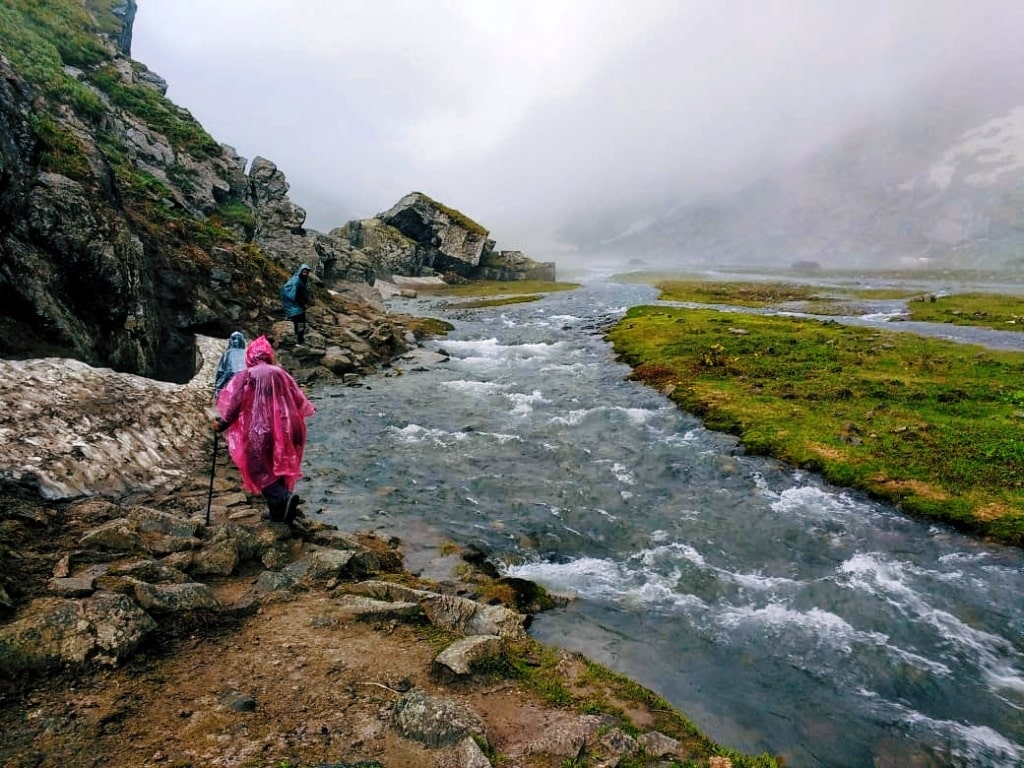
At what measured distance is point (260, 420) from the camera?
1043 cm

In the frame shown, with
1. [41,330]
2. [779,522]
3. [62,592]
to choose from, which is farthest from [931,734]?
[41,330]

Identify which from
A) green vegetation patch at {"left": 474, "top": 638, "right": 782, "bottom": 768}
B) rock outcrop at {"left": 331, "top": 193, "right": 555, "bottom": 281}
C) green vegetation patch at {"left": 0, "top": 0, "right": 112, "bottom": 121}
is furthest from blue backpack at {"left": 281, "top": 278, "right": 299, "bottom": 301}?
rock outcrop at {"left": 331, "top": 193, "right": 555, "bottom": 281}

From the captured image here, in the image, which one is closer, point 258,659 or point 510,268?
point 258,659

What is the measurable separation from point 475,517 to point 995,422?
19469 mm

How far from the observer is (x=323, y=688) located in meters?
6.70

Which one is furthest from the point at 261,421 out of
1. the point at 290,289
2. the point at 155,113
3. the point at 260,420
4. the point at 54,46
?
the point at 54,46

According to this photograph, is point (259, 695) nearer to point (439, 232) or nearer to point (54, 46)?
point (54, 46)

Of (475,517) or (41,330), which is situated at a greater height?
(41,330)

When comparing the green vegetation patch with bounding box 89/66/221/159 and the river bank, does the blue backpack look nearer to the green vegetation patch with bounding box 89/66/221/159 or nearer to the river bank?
the river bank

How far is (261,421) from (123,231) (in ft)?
45.5

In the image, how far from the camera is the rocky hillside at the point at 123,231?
50.5 feet

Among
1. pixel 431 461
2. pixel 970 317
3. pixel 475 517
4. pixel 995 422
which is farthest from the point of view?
pixel 970 317

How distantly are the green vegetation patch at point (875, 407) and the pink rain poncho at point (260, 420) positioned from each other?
52.4 ft

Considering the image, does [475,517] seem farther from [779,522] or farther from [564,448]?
[779,522]
